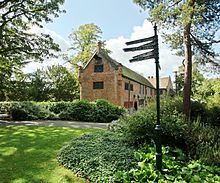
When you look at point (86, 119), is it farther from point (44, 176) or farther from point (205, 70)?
point (44, 176)

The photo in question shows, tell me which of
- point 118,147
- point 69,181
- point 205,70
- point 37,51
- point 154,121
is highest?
point 37,51

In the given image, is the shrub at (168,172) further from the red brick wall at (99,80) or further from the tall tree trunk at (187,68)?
the red brick wall at (99,80)

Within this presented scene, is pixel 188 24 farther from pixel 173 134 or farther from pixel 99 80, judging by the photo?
pixel 99 80

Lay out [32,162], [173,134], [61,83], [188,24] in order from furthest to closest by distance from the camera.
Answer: [61,83]
[188,24]
[173,134]
[32,162]

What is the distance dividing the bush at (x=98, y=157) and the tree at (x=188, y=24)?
461cm

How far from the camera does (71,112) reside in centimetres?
→ 2188

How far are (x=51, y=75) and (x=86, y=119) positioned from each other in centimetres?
2174

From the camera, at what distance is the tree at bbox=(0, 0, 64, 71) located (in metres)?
18.9

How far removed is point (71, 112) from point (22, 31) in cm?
829

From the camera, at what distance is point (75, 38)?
142ft

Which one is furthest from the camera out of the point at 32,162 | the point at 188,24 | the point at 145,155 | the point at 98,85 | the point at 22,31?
the point at 98,85

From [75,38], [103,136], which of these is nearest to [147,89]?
[75,38]

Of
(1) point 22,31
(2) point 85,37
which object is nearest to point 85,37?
(2) point 85,37

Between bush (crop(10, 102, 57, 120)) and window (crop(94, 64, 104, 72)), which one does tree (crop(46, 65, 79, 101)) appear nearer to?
window (crop(94, 64, 104, 72))
